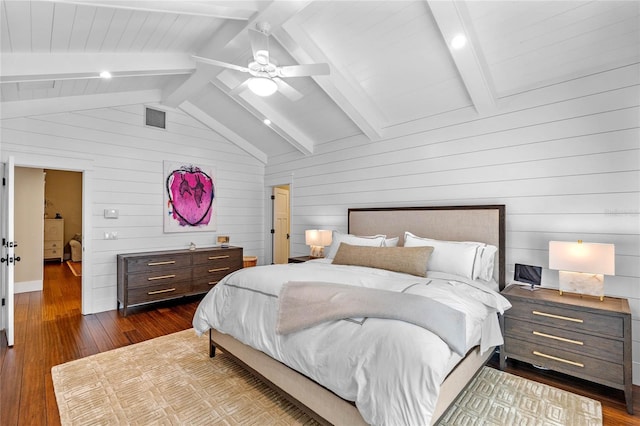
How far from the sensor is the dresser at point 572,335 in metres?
2.17

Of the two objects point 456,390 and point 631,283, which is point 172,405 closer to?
point 456,390

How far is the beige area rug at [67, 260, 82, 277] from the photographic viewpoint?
6.87 metres

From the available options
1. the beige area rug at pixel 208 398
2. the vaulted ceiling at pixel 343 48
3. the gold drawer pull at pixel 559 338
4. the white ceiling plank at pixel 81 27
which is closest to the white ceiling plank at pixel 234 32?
the vaulted ceiling at pixel 343 48

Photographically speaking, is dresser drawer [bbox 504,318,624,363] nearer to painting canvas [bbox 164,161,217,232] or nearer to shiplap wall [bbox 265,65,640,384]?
shiplap wall [bbox 265,65,640,384]

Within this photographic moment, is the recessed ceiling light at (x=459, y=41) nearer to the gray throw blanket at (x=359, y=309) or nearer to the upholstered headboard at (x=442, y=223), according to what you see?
the upholstered headboard at (x=442, y=223)

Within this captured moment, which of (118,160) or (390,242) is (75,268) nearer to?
(118,160)

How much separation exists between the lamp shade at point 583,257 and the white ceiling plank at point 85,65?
430cm

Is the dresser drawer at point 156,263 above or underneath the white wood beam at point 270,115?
underneath

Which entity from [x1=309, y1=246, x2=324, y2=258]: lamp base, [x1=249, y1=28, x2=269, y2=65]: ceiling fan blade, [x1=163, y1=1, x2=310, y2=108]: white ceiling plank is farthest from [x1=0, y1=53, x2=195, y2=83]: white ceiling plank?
[x1=309, y1=246, x2=324, y2=258]: lamp base

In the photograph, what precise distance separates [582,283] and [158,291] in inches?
198

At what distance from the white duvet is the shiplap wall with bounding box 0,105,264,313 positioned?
258 cm

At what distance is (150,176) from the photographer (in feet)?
15.8

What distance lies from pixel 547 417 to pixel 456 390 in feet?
2.30

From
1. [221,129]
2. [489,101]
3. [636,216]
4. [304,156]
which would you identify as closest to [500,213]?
[636,216]
